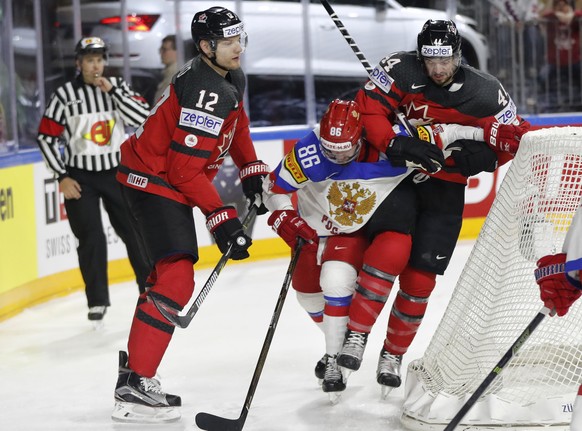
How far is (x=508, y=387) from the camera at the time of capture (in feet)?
10.7

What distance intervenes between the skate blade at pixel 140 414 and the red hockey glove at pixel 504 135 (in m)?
1.24

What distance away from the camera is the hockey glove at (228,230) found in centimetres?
339

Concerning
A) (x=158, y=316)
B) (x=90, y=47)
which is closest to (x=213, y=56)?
(x=158, y=316)

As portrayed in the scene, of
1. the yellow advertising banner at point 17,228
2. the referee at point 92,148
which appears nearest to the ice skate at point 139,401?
the referee at point 92,148

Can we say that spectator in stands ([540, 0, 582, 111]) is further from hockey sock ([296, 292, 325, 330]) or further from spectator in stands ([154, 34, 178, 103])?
hockey sock ([296, 292, 325, 330])

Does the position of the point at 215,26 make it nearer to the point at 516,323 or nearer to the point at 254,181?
the point at 254,181

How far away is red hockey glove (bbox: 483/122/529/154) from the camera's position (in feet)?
11.2

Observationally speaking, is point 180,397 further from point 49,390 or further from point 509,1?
point 509,1

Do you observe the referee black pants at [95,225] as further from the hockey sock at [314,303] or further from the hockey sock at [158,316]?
the hockey sock at [158,316]

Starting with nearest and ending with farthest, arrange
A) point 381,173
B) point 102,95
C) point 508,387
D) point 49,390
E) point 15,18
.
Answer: point 508,387 < point 381,173 < point 49,390 < point 102,95 < point 15,18

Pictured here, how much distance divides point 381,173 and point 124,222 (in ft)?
5.71

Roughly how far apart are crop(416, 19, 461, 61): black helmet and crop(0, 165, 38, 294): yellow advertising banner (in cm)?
236

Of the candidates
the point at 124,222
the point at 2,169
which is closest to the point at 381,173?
the point at 124,222

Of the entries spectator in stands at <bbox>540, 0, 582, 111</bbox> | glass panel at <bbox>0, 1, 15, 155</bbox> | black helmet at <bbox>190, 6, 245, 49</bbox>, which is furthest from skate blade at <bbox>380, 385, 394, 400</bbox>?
spectator in stands at <bbox>540, 0, 582, 111</bbox>
